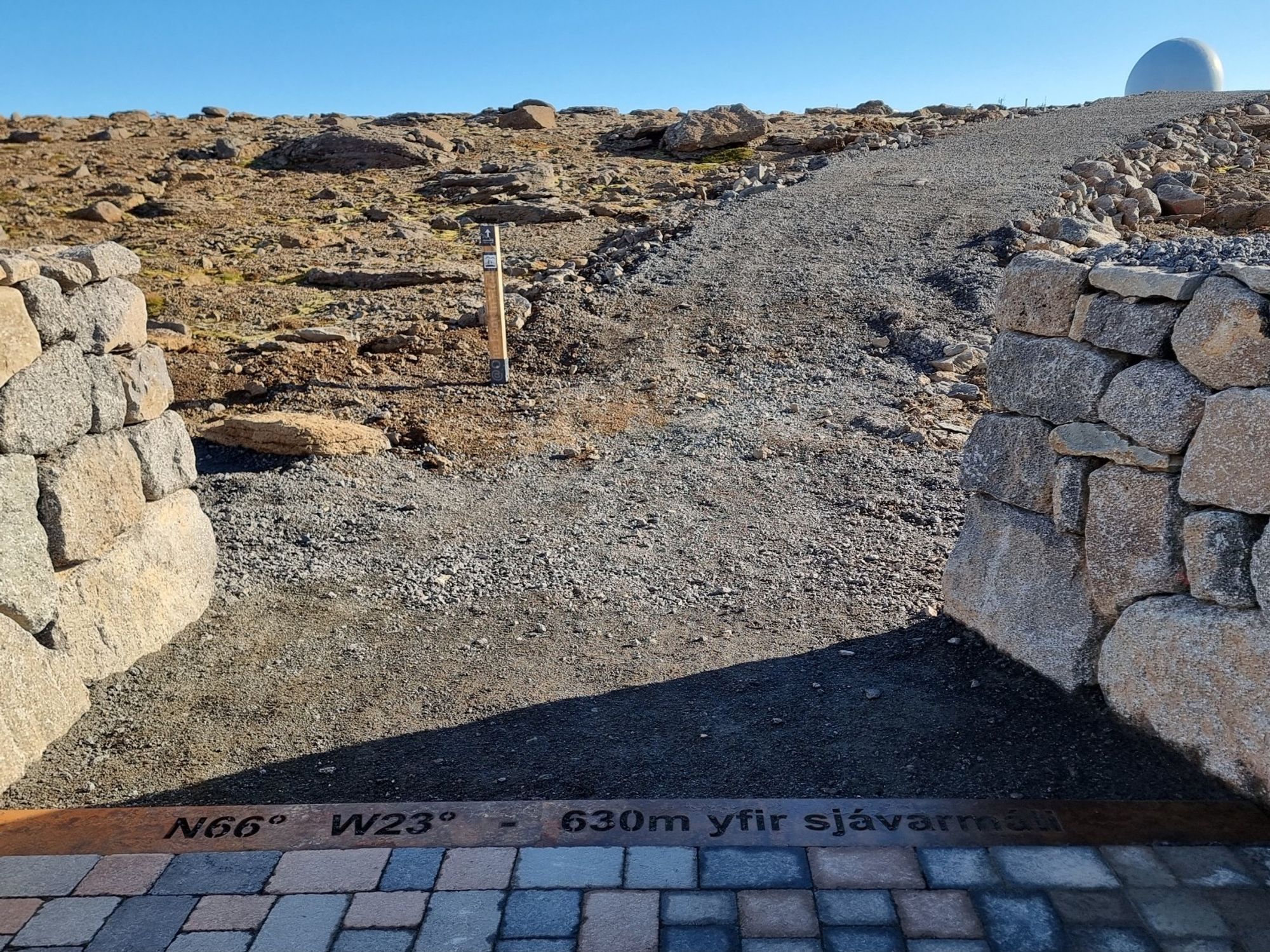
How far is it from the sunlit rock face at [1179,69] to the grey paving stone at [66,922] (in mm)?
39485

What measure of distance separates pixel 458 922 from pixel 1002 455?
3.06 metres

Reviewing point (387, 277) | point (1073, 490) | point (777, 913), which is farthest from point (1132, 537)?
point (387, 277)

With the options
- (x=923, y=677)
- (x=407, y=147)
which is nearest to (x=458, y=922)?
(x=923, y=677)

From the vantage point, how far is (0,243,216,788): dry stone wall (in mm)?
4242

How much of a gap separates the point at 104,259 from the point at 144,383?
61cm

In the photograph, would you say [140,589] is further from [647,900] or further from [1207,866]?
[1207,866]

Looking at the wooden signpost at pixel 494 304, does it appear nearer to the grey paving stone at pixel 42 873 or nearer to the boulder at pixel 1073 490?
the boulder at pixel 1073 490

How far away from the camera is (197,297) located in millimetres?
14086

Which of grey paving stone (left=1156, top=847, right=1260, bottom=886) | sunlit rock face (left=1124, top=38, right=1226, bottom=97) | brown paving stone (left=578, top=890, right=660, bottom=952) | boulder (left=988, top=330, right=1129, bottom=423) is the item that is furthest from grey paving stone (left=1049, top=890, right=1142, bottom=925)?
sunlit rock face (left=1124, top=38, right=1226, bottom=97)

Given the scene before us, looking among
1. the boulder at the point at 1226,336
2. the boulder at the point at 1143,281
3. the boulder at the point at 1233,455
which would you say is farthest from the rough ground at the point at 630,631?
the boulder at the point at 1143,281

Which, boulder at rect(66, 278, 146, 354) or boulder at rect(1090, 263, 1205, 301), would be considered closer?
boulder at rect(1090, 263, 1205, 301)

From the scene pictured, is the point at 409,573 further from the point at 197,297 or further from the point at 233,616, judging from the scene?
the point at 197,297

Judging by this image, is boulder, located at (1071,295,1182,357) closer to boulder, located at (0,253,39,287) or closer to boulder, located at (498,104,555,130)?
boulder, located at (0,253,39,287)

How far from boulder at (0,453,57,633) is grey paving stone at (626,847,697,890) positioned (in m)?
2.60
